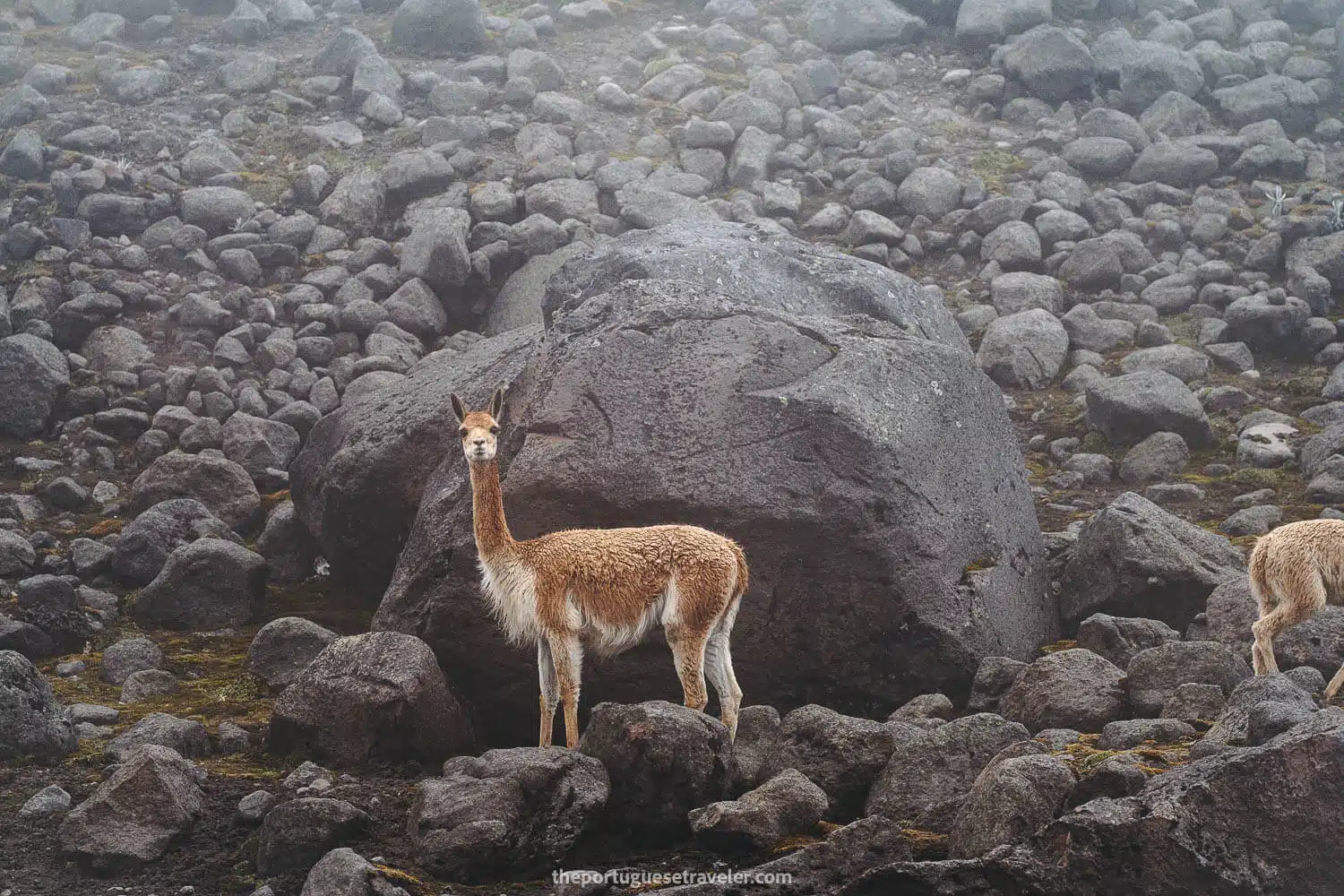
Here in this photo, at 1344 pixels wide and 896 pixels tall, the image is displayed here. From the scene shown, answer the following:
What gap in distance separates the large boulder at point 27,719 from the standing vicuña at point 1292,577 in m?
11.3

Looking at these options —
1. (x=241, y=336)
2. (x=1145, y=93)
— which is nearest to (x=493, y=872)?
(x=241, y=336)

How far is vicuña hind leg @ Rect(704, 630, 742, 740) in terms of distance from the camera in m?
13.1

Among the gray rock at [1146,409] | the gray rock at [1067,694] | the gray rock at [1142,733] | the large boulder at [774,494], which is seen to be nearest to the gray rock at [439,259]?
the large boulder at [774,494]

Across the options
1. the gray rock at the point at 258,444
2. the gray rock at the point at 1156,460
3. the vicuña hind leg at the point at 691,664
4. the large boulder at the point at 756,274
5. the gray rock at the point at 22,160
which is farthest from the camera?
the gray rock at the point at 22,160

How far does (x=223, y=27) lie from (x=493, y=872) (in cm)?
3226

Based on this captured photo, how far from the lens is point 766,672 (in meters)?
14.7

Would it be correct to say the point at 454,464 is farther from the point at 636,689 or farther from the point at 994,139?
the point at 994,139

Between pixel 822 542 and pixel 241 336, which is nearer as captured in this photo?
pixel 822 542

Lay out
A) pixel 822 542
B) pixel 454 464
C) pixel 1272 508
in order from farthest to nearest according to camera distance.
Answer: pixel 1272 508 < pixel 454 464 < pixel 822 542

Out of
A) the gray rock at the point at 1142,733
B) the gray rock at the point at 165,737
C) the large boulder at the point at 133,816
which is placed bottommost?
the gray rock at the point at 165,737

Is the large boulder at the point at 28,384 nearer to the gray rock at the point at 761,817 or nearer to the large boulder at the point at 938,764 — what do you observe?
the gray rock at the point at 761,817

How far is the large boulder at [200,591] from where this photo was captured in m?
17.9

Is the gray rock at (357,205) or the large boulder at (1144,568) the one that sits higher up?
the large boulder at (1144,568)

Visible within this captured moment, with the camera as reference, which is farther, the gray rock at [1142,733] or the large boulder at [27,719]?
the large boulder at [27,719]
